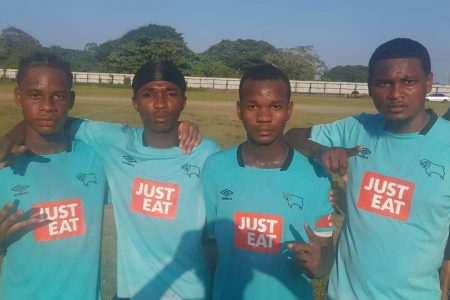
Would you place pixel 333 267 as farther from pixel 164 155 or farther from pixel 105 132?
pixel 105 132

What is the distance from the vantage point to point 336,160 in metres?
2.36

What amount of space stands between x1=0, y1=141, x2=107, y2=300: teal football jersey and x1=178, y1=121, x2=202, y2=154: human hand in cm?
55

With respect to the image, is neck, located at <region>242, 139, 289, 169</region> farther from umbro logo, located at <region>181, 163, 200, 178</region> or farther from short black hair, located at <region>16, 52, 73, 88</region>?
short black hair, located at <region>16, 52, 73, 88</region>

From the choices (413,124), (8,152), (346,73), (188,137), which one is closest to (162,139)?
(188,137)

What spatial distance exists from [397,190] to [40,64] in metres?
1.92

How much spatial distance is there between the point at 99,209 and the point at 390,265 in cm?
151

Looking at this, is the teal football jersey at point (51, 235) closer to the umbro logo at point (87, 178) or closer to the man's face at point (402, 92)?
the umbro logo at point (87, 178)

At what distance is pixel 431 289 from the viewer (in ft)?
8.23

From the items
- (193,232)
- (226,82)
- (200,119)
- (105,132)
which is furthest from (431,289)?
(226,82)

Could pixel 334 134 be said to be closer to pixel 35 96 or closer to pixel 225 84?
pixel 35 96

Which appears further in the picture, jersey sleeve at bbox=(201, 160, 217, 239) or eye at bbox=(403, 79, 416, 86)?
jersey sleeve at bbox=(201, 160, 217, 239)

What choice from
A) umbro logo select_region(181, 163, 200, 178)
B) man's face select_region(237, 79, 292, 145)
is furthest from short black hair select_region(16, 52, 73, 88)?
man's face select_region(237, 79, 292, 145)

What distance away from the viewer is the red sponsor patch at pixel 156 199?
8.83 feet

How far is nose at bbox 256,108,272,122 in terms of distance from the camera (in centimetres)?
254
